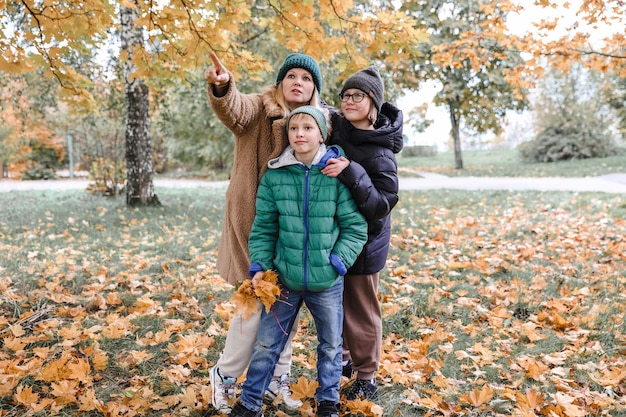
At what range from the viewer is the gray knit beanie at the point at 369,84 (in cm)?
235

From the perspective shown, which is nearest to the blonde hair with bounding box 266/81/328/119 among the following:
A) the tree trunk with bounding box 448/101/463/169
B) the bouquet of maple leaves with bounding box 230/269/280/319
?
the bouquet of maple leaves with bounding box 230/269/280/319

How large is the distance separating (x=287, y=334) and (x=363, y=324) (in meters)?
0.47

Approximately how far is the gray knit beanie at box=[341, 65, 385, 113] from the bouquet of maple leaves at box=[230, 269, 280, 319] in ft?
3.31

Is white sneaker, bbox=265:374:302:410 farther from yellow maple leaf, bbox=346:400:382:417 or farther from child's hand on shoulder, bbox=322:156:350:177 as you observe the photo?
child's hand on shoulder, bbox=322:156:350:177

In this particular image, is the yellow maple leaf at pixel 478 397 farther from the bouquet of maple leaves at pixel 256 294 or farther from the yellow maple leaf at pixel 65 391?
the yellow maple leaf at pixel 65 391

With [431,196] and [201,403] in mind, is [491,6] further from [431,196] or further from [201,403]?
[201,403]

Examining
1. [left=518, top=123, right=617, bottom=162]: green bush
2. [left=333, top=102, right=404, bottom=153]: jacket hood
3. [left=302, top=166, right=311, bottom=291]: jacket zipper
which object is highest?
[left=518, top=123, right=617, bottom=162]: green bush

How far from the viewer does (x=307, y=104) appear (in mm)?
2398

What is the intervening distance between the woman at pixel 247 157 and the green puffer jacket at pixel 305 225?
4.9 inches

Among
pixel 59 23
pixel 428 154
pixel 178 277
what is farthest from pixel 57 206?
pixel 428 154

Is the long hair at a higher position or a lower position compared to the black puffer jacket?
higher

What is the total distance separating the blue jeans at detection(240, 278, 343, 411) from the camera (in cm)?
232

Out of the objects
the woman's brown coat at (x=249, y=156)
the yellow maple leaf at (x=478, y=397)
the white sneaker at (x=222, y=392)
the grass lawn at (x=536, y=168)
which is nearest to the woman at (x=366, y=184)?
the woman's brown coat at (x=249, y=156)

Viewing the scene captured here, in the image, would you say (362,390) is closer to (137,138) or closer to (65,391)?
(65,391)
